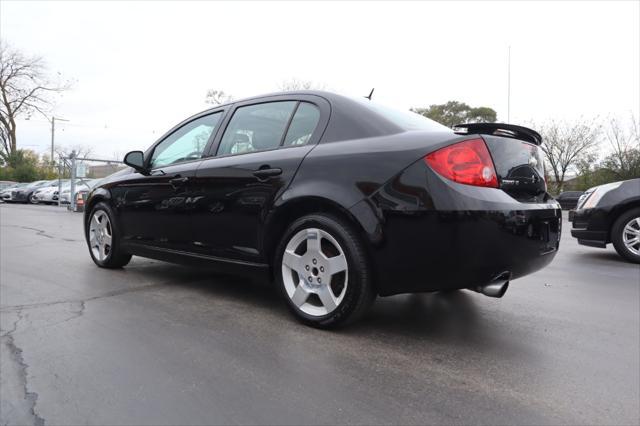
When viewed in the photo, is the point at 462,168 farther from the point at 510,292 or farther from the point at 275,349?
the point at 510,292

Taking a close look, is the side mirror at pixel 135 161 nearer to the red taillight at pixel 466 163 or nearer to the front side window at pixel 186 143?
the front side window at pixel 186 143

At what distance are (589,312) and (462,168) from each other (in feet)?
6.36

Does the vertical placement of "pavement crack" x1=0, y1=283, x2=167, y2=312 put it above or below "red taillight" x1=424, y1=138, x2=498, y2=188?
below

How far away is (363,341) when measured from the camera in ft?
8.54

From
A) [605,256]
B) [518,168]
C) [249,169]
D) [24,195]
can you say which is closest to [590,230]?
[605,256]

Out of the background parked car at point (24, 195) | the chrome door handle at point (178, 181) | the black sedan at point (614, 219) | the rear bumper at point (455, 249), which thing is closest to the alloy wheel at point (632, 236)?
the black sedan at point (614, 219)

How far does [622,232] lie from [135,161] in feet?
19.7

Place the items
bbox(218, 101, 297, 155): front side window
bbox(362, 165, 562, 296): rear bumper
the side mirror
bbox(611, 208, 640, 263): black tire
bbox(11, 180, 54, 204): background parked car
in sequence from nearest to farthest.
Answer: bbox(362, 165, 562, 296): rear bumper < bbox(218, 101, 297, 155): front side window < the side mirror < bbox(611, 208, 640, 263): black tire < bbox(11, 180, 54, 204): background parked car

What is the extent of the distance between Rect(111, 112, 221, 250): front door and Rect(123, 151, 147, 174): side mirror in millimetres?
60

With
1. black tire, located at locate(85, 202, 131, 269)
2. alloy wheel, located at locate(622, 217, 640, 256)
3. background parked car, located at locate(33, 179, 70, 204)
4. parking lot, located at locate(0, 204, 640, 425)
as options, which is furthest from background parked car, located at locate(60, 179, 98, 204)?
alloy wheel, located at locate(622, 217, 640, 256)

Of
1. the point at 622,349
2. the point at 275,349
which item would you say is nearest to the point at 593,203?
the point at 622,349

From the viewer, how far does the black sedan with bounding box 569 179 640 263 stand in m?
5.76

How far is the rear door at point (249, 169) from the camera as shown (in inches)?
116

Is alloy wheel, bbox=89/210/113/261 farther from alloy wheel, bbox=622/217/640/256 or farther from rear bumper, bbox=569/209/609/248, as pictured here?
alloy wheel, bbox=622/217/640/256
